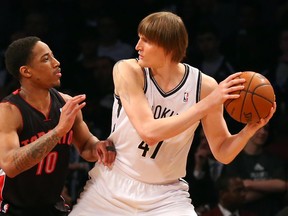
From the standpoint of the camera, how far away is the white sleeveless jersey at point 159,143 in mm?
4844

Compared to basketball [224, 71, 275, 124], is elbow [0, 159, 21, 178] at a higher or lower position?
lower

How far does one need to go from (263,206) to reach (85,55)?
116 inches

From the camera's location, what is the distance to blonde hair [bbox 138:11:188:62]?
4691mm

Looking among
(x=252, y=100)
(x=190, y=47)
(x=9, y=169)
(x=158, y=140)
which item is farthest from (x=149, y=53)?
(x=190, y=47)

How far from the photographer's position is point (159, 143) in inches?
191

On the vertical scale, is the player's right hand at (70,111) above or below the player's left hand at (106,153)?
above

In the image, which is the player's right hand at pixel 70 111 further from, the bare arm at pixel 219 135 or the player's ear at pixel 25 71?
the bare arm at pixel 219 135

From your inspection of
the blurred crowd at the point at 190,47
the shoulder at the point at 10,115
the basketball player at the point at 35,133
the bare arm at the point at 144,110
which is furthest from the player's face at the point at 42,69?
the blurred crowd at the point at 190,47

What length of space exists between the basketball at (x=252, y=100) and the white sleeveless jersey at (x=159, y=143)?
1.14 feet

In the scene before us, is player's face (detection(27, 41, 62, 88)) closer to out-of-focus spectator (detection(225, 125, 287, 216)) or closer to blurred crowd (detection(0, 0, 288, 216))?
blurred crowd (detection(0, 0, 288, 216))

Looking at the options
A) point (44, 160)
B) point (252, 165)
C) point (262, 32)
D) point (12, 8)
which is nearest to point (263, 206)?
point (252, 165)

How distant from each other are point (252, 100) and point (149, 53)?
2.34ft

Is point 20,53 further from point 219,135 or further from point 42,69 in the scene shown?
point 219,135

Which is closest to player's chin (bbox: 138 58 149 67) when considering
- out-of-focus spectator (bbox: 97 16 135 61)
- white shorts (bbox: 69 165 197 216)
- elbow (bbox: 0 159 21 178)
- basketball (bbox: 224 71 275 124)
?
basketball (bbox: 224 71 275 124)
